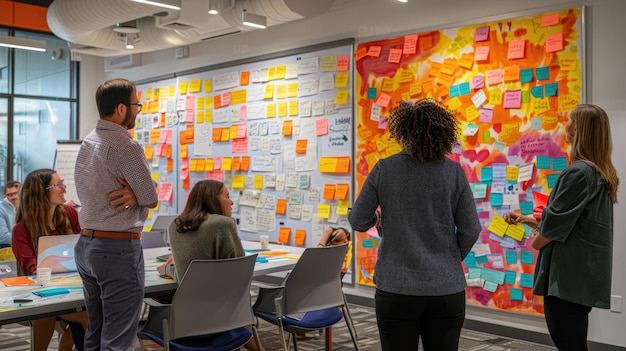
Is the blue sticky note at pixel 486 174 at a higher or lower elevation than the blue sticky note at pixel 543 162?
lower

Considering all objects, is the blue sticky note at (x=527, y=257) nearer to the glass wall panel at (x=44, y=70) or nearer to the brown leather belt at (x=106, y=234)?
the brown leather belt at (x=106, y=234)

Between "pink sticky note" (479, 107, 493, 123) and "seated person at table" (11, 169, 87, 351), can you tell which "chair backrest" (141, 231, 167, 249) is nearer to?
"seated person at table" (11, 169, 87, 351)

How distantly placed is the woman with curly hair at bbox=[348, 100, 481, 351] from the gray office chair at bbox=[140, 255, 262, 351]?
1.03 meters

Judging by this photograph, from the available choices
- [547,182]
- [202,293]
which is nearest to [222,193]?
[202,293]

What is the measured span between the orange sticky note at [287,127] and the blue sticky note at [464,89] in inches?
79.4

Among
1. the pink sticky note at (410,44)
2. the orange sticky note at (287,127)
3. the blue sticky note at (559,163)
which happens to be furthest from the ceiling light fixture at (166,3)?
the blue sticky note at (559,163)

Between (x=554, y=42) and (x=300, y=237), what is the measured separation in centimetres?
309

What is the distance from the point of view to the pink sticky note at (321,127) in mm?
6074

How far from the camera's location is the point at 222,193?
3.47 meters

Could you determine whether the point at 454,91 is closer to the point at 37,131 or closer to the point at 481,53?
the point at 481,53

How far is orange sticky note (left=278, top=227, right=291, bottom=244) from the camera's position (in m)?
6.48

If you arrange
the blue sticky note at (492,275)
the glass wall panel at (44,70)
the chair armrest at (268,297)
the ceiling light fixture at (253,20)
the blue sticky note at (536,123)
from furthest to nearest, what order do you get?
the glass wall panel at (44,70) < the ceiling light fixture at (253,20) < the blue sticky note at (492,275) < the blue sticky note at (536,123) < the chair armrest at (268,297)

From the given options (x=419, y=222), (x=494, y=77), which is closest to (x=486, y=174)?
(x=494, y=77)

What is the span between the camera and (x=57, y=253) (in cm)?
359
